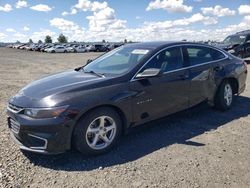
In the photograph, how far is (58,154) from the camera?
4.41m

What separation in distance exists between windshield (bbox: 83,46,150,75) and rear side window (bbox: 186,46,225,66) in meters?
1.05

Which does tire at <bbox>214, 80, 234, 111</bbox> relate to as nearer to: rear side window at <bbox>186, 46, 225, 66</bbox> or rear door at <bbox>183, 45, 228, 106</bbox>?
rear door at <bbox>183, 45, 228, 106</bbox>

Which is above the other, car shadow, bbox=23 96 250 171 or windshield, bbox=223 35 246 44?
windshield, bbox=223 35 246 44

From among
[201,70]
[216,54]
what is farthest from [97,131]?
[216,54]

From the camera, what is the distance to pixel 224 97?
254 inches

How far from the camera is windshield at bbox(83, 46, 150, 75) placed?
16.3 ft

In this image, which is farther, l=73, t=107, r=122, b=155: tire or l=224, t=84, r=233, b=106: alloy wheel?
l=224, t=84, r=233, b=106: alloy wheel

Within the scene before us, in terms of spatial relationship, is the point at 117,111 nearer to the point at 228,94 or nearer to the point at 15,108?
the point at 15,108

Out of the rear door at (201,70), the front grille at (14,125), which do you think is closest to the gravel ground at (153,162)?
the front grille at (14,125)

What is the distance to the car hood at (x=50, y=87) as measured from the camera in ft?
13.7

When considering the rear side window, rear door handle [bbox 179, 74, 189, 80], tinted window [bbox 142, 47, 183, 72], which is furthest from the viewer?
the rear side window

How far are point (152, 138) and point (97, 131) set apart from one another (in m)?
1.10

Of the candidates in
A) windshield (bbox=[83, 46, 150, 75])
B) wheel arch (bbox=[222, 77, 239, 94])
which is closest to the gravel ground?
windshield (bbox=[83, 46, 150, 75])

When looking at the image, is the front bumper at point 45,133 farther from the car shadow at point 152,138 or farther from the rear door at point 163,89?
the rear door at point 163,89
